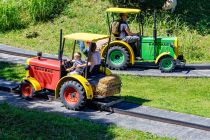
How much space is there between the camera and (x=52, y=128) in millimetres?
11414

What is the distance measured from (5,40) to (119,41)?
20.4ft

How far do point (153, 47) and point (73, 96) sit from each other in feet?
19.1

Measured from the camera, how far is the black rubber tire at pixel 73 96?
42.4 feet

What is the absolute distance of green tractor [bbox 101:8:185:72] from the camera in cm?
1805

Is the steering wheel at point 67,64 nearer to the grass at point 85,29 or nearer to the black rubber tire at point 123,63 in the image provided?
the black rubber tire at point 123,63

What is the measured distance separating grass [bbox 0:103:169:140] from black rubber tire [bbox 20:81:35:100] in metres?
1.55

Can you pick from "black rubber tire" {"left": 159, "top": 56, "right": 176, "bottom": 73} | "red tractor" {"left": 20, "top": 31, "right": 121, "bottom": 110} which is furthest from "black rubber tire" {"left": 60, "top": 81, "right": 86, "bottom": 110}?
"black rubber tire" {"left": 159, "top": 56, "right": 176, "bottom": 73}

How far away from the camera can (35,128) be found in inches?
447

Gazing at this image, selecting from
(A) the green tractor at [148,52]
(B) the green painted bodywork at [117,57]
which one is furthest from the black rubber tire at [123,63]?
(B) the green painted bodywork at [117,57]

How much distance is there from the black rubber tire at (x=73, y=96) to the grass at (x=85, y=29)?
24.0ft

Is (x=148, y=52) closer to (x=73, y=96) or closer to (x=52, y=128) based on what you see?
(x=73, y=96)

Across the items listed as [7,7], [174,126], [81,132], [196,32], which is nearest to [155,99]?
[174,126]

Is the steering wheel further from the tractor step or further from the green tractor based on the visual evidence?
the green tractor

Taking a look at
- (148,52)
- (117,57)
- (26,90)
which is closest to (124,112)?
(26,90)
